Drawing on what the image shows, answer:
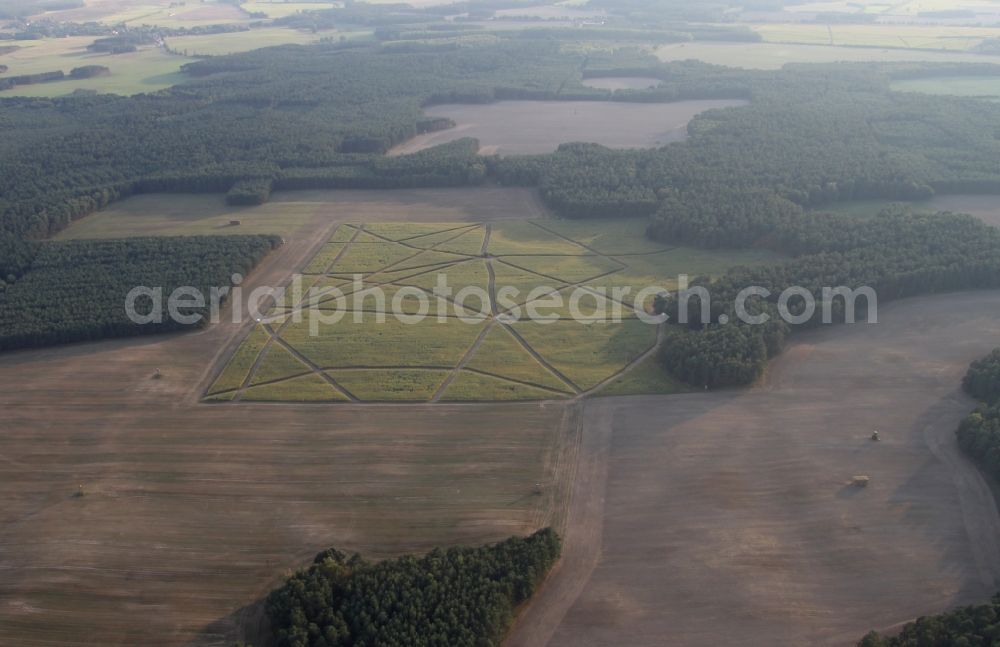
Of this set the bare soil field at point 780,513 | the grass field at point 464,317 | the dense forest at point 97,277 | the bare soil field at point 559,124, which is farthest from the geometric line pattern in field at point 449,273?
the bare soil field at point 559,124

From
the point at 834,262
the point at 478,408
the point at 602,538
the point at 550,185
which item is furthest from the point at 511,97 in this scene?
the point at 602,538

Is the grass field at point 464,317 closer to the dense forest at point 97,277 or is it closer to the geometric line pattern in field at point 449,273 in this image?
the geometric line pattern in field at point 449,273

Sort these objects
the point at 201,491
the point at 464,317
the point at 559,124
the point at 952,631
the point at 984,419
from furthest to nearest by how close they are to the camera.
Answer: the point at 559,124
the point at 464,317
the point at 984,419
the point at 201,491
the point at 952,631

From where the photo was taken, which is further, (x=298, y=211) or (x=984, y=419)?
(x=298, y=211)

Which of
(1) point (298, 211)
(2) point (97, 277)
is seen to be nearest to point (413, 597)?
(2) point (97, 277)

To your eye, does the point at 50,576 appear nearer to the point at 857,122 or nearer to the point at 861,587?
the point at 861,587

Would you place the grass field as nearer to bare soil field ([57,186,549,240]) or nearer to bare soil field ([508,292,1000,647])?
bare soil field ([57,186,549,240])

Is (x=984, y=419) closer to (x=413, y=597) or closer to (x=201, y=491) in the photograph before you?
(x=413, y=597)
